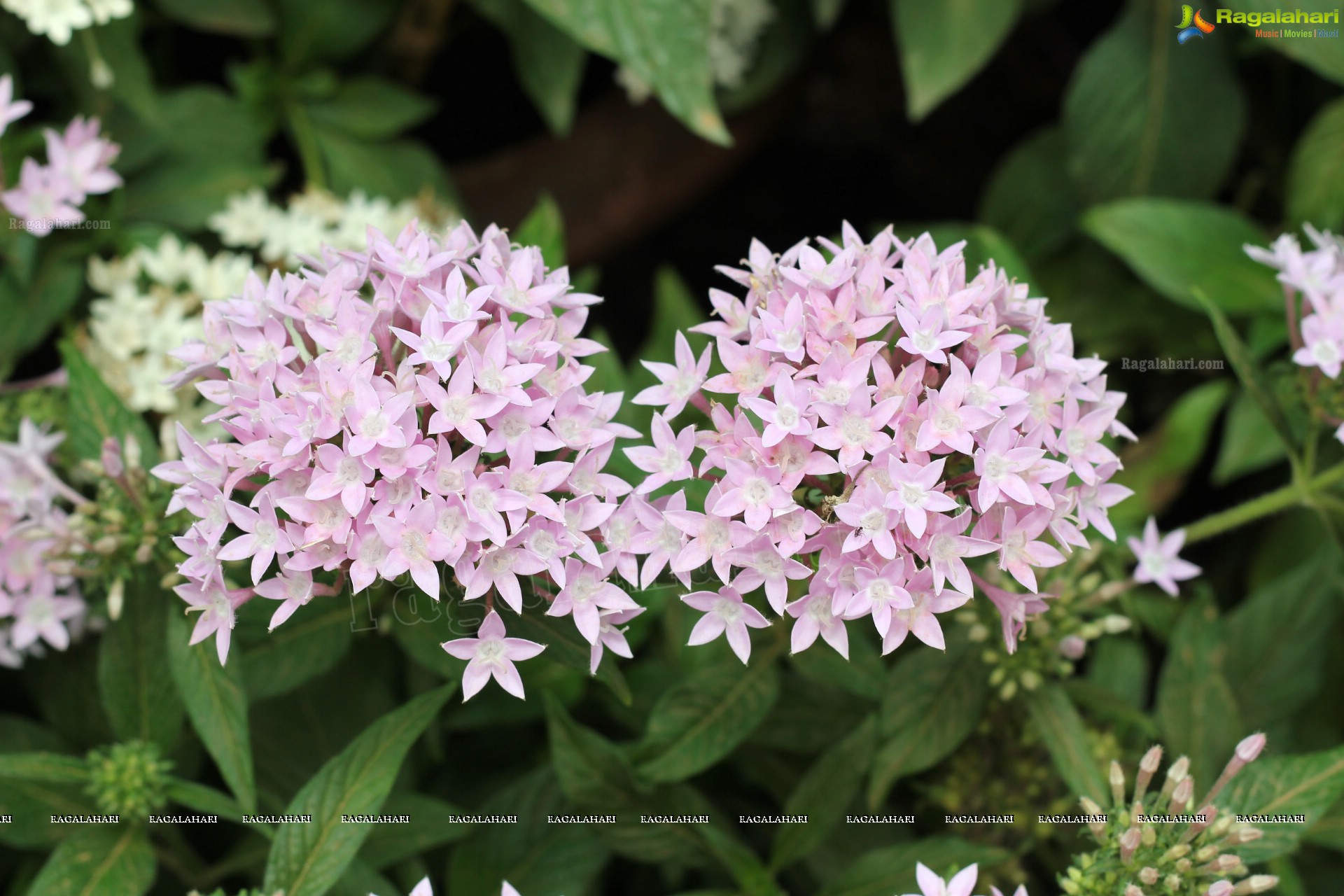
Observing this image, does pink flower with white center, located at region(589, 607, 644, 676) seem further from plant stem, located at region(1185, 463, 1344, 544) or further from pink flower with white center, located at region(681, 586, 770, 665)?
plant stem, located at region(1185, 463, 1344, 544)

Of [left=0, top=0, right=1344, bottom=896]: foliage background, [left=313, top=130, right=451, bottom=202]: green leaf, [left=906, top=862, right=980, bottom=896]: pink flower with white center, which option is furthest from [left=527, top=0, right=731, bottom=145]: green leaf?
[left=906, top=862, right=980, bottom=896]: pink flower with white center

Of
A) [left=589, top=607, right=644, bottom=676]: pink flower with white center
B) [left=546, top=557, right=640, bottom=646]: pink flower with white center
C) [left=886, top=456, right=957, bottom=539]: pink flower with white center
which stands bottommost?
[left=589, top=607, right=644, bottom=676]: pink flower with white center

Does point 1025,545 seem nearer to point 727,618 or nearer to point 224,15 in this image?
point 727,618

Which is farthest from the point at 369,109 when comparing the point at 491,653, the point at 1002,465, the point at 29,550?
the point at 1002,465

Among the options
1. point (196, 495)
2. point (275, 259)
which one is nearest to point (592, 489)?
point (196, 495)

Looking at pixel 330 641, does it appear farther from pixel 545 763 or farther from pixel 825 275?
pixel 825 275

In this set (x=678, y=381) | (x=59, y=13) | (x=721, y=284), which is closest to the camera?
(x=678, y=381)

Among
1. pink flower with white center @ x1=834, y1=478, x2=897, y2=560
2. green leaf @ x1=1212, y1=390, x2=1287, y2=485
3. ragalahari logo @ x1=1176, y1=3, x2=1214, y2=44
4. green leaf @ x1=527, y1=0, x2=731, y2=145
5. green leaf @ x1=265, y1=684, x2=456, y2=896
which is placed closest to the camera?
pink flower with white center @ x1=834, y1=478, x2=897, y2=560
